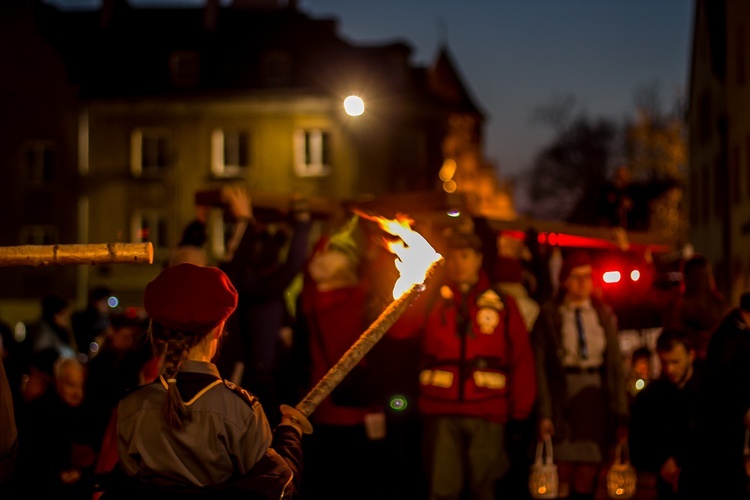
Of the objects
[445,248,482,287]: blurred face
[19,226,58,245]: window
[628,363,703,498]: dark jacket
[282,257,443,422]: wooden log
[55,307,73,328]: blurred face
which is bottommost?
[628,363,703,498]: dark jacket

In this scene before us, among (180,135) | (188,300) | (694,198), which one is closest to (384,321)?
(188,300)

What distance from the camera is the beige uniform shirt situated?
3695mm

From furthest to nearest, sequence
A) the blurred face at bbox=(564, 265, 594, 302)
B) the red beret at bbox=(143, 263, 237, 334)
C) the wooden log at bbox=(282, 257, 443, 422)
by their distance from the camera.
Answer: the blurred face at bbox=(564, 265, 594, 302)
the wooden log at bbox=(282, 257, 443, 422)
the red beret at bbox=(143, 263, 237, 334)

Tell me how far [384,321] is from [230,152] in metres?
37.1

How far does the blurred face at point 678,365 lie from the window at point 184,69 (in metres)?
35.3

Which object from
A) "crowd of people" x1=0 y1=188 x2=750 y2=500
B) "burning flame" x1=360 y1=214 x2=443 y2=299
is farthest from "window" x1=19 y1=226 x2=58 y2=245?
"burning flame" x1=360 y1=214 x2=443 y2=299

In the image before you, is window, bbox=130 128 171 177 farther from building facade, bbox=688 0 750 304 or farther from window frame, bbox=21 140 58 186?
building facade, bbox=688 0 750 304

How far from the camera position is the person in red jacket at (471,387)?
294 inches

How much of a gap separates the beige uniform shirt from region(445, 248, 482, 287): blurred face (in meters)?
4.05

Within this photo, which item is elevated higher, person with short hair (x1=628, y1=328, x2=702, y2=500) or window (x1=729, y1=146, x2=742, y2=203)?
window (x1=729, y1=146, x2=742, y2=203)

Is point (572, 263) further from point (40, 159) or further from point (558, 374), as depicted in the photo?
point (40, 159)

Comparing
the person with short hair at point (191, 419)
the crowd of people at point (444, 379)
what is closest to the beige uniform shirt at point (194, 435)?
the person with short hair at point (191, 419)

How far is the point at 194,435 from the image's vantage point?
3686mm

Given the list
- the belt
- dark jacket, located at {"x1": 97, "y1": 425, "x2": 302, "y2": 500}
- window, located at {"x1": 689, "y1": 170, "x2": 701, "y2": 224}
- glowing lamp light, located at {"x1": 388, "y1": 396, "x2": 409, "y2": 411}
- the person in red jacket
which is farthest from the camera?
window, located at {"x1": 689, "y1": 170, "x2": 701, "y2": 224}
